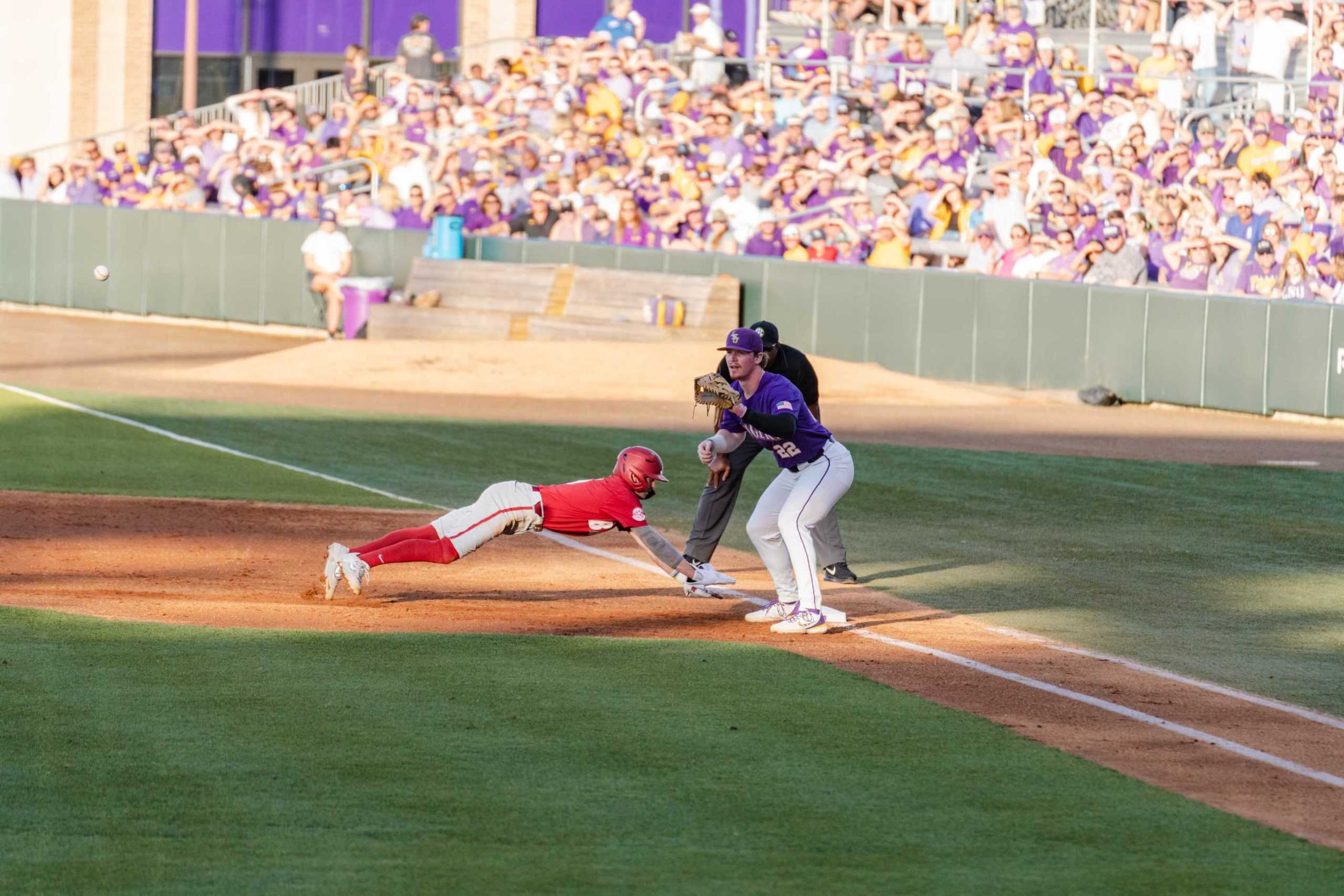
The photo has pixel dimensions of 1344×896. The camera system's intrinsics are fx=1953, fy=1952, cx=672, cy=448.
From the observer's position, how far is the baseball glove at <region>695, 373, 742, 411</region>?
9.34 meters

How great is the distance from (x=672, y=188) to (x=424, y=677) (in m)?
19.0

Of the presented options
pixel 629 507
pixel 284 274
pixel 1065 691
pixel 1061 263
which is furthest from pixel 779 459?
pixel 284 274

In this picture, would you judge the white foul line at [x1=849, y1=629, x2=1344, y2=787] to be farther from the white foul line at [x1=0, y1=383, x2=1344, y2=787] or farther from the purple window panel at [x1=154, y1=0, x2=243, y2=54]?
the purple window panel at [x1=154, y1=0, x2=243, y2=54]

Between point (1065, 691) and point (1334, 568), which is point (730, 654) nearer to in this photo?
point (1065, 691)

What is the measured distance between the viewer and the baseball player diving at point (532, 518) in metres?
10.5

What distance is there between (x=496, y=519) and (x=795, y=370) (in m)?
2.37

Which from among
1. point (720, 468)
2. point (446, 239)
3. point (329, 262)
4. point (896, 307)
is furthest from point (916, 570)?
point (329, 262)

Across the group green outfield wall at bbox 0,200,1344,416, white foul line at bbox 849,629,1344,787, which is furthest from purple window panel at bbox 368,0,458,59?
white foul line at bbox 849,629,1344,787

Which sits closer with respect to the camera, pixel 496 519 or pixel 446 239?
pixel 496 519

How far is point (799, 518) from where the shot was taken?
10.0 metres

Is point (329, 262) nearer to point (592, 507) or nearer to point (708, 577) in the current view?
point (708, 577)

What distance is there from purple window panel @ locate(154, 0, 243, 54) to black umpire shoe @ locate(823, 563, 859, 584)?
3281cm

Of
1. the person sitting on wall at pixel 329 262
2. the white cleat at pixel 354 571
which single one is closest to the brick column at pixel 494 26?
the person sitting on wall at pixel 329 262

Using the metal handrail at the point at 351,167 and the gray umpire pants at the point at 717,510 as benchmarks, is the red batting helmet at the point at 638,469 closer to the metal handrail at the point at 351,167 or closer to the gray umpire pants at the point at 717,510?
the gray umpire pants at the point at 717,510
